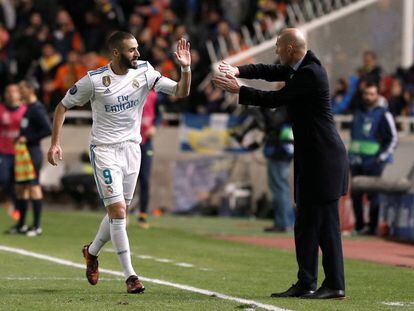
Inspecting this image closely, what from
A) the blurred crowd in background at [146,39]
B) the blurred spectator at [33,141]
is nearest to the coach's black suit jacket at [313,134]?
the blurred spectator at [33,141]

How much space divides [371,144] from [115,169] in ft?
28.2

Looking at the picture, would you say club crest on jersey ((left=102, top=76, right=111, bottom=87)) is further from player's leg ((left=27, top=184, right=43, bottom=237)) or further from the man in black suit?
player's leg ((left=27, top=184, right=43, bottom=237))

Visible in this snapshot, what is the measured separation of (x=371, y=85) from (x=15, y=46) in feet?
32.3

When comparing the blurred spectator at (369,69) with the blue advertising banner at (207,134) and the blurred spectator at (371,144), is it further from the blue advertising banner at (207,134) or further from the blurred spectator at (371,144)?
the blurred spectator at (371,144)

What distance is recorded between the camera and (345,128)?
2317 cm

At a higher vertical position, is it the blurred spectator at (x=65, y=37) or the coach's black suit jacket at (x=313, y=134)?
Answer: the blurred spectator at (x=65, y=37)

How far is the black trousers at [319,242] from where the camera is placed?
10578mm

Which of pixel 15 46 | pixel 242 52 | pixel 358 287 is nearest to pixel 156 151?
pixel 242 52

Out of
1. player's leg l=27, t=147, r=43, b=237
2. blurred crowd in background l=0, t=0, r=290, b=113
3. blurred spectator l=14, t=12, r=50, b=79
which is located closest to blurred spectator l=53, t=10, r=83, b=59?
blurred crowd in background l=0, t=0, r=290, b=113

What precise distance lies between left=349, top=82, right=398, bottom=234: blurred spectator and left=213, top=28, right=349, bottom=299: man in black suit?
8.12 metres

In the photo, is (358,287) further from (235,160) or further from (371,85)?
(235,160)

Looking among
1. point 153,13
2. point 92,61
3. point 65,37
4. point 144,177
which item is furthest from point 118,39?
point 153,13

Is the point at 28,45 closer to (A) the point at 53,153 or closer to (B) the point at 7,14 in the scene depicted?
(B) the point at 7,14

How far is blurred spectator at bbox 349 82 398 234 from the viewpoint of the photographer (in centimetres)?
1875
